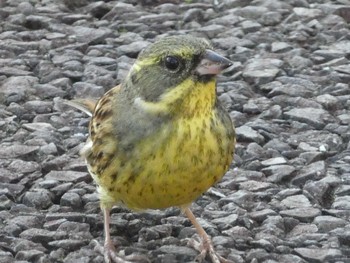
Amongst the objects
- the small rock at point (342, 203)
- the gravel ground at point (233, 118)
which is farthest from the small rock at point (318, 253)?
the small rock at point (342, 203)

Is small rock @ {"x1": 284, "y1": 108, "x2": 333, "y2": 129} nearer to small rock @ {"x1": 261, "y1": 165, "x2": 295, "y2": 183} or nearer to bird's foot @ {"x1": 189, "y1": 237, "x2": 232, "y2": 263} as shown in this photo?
small rock @ {"x1": 261, "y1": 165, "x2": 295, "y2": 183}

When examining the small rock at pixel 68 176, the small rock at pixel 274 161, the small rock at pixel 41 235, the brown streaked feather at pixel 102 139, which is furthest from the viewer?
the small rock at pixel 274 161

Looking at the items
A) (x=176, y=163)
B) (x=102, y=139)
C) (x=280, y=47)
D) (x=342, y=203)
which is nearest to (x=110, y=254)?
(x=102, y=139)

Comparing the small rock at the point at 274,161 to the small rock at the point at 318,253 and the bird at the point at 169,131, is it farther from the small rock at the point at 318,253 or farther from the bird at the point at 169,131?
the bird at the point at 169,131

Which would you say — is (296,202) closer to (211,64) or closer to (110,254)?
(110,254)

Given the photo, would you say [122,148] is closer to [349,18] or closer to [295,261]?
[295,261]

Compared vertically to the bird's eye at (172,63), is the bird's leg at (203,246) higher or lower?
lower

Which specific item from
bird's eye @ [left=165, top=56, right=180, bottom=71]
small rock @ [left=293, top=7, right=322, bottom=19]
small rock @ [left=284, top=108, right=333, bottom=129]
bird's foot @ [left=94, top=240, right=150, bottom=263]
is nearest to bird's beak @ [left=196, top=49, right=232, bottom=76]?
bird's eye @ [left=165, top=56, right=180, bottom=71]
